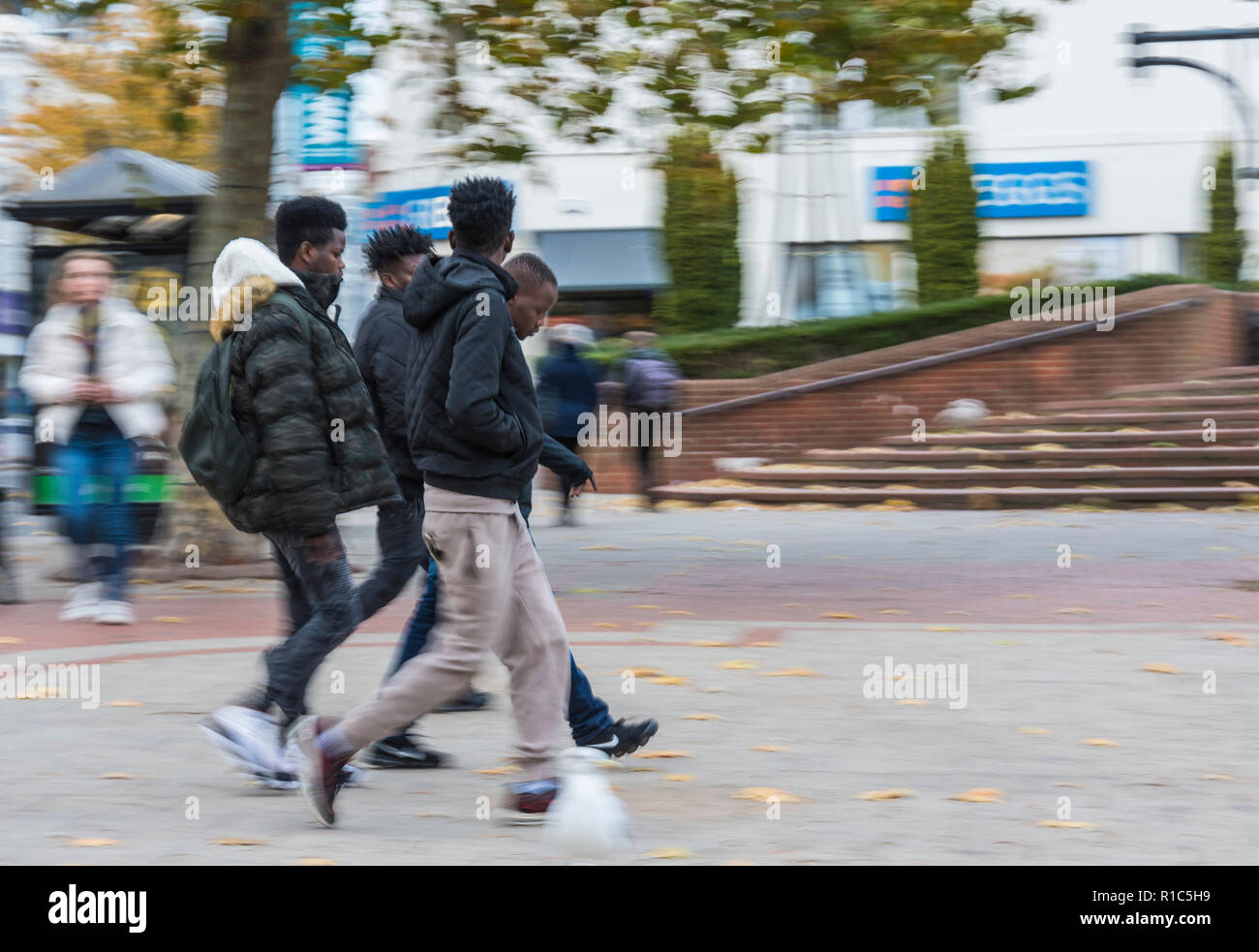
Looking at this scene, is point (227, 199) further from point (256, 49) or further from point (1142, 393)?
point (1142, 393)

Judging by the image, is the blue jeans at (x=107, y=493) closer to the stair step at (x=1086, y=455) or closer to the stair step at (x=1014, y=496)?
the stair step at (x=1014, y=496)

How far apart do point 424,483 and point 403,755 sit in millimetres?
1062

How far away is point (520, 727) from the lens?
4.91 metres

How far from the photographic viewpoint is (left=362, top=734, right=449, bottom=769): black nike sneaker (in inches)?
220

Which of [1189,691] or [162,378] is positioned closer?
[1189,691]

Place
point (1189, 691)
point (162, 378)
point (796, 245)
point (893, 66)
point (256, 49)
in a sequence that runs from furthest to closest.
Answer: point (796, 245), point (256, 49), point (893, 66), point (162, 378), point (1189, 691)

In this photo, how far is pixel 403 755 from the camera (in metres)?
5.59

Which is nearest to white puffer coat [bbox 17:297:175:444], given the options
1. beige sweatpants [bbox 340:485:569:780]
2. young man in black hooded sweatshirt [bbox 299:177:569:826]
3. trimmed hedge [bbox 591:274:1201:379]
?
young man in black hooded sweatshirt [bbox 299:177:569:826]

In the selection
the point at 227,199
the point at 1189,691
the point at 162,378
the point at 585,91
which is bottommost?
the point at 1189,691

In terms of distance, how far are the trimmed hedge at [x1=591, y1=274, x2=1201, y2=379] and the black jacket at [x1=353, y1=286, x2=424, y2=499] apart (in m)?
15.1

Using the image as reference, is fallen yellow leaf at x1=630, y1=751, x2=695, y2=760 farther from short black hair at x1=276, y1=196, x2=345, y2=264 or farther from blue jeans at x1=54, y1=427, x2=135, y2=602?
blue jeans at x1=54, y1=427, x2=135, y2=602

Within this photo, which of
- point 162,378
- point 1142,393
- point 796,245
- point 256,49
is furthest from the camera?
point 796,245
